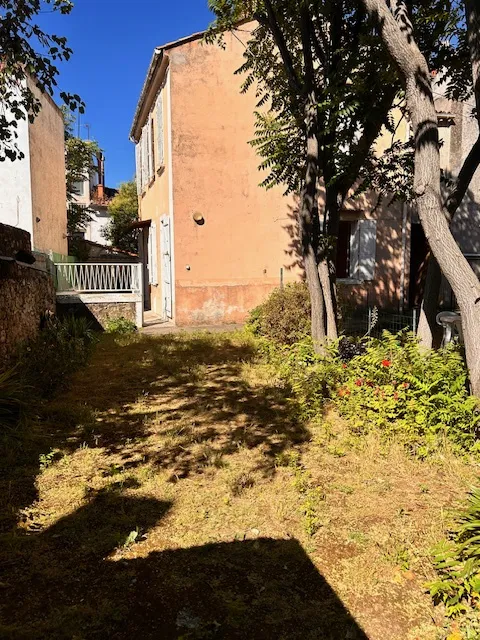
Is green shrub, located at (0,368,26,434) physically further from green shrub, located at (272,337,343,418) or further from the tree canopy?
the tree canopy

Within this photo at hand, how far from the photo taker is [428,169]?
13.5 ft

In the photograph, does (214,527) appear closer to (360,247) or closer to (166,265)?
(166,265)

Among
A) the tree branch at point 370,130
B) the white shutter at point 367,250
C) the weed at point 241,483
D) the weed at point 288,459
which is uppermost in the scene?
the tree branch at point 370,130

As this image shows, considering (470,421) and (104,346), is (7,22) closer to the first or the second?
(104,346)

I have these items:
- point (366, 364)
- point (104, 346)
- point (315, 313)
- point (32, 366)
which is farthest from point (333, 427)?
point (104, 346)

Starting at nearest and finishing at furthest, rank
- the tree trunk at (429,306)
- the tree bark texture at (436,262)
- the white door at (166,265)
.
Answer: the tree bark texture at (436,262) → the tree trunk at (429,306) → the white door at (166,265)

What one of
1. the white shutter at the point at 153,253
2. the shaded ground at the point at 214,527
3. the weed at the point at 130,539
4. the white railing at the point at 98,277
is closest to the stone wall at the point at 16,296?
the shaded ground at the point at 214,527

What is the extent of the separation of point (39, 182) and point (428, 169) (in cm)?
1089

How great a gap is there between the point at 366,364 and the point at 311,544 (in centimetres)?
266

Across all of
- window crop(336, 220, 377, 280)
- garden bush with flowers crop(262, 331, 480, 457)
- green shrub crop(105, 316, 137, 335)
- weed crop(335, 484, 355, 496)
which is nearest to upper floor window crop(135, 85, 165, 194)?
green shrub crop(105, 316, 137, 335)

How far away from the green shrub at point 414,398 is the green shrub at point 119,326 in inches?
239

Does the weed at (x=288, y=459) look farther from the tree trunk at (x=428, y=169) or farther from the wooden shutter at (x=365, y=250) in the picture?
the wooden shutter at (x=365, y=250)

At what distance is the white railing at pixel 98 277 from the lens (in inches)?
394

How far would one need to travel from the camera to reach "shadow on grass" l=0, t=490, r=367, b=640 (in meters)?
2.21
